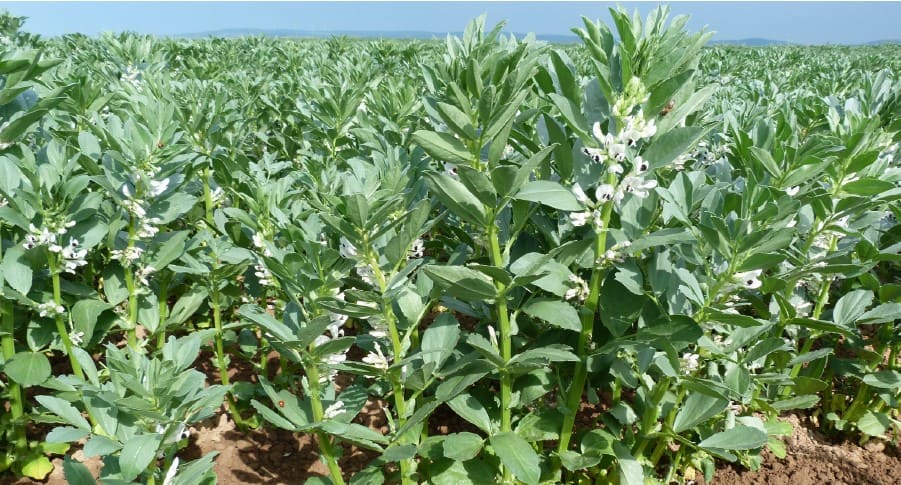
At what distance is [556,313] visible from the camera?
5.87 ft

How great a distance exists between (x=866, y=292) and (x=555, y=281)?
5.03ft

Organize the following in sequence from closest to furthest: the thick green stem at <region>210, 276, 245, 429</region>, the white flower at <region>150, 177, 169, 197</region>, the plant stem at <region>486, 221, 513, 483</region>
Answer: the plant stem at <region>486, 221, 513, 483</region>, the white flower at <region>150, 177, 169, 197</region>, the thick green stem at <region>210, 276, 245, 429</region>

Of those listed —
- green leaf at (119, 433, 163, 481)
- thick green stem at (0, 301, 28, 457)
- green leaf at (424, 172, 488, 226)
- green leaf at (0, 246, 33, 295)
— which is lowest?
thick green stem at (0, 301, 28, 457)

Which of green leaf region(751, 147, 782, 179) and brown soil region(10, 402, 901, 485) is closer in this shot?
green leaf region(751, 147, 782, 179)

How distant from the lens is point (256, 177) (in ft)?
7.26

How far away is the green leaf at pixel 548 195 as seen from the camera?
1608 mm

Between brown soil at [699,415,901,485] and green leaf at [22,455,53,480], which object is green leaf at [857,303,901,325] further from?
green leaf at [22,455,53,480]

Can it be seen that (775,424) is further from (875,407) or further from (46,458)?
(46,458)

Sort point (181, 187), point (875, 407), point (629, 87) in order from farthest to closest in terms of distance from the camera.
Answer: point (875, 407)
point (181, 187)
point (629, 87)

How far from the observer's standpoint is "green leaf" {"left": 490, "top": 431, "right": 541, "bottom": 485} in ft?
5.64

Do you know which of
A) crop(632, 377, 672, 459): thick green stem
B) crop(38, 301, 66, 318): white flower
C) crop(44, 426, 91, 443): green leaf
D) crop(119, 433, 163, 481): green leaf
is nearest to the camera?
crop(119, 433, 163, 481): green leaf

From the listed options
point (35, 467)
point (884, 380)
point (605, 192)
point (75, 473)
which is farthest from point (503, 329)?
point (35, 467)

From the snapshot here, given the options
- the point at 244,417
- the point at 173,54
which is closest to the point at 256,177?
the point at 244,417

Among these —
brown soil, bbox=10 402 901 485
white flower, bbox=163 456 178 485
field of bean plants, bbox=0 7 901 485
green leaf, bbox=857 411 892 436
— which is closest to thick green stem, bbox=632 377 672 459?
field of bean plants, bbox=0 7 901 485
